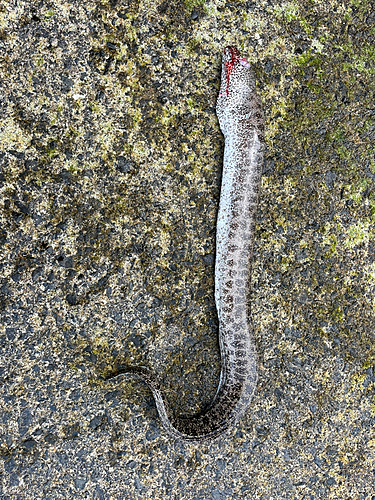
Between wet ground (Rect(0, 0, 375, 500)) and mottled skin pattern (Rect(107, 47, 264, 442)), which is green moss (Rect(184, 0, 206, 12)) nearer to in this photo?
wet ground (Rect(0, 0, 375, 500))

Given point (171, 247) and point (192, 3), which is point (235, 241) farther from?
point (192, 3)

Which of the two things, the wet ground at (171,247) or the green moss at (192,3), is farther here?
the green moss at (192,3)

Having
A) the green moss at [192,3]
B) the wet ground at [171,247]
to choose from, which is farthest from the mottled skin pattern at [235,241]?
the green moss at [192,3]

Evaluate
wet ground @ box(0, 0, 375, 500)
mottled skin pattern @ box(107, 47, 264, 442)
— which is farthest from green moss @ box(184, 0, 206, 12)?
mottled skin pattern @ box(107, 47, 264, 442)

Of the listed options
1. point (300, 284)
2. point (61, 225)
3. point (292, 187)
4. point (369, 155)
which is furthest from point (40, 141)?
point (369, 155)

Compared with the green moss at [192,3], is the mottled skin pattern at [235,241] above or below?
below

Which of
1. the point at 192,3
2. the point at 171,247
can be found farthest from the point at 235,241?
the point at 192,3

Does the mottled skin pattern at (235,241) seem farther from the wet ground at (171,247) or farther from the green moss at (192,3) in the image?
the green moss at (192,3)

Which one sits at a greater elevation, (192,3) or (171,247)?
(192,3)
